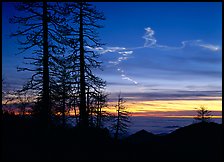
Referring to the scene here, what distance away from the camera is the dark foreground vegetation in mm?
11492

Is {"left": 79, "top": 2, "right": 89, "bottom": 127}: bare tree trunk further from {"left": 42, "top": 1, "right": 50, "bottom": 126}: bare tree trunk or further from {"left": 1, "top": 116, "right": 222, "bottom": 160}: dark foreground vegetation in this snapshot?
{"left": 42, "top": 1, "right": 50, "bottom": 126}: bare tree trunk

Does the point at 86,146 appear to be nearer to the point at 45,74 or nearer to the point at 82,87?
the point at 45,74

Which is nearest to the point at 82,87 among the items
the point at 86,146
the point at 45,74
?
the point at 45,74

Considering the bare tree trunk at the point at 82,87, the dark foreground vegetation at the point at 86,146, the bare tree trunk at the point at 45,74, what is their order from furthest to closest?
the bare tree trunk at the point at 82,87
the bare tree trunk at the point at 45,74
the dark foreground vegetation at the point at 86,146

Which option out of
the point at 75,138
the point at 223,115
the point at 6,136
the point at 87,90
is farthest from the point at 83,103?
the point at 223,115

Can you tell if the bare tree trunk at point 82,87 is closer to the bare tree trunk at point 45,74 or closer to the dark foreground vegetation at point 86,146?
the dark foreground vegetation at point 86,146

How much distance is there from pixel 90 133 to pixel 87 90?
4.51 metres

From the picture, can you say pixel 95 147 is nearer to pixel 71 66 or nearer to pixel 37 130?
pixel 37 130

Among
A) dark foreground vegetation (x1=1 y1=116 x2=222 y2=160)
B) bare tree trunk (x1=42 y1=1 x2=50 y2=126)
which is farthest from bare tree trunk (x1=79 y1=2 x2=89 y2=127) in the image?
bare tree trunk (x1=42 y1=1 x2=50 y2=126)

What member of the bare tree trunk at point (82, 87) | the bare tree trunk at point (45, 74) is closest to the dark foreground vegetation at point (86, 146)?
the bare tree trunk at point (45, 74)

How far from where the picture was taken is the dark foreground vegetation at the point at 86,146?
11.5m

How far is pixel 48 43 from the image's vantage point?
17.2 metres

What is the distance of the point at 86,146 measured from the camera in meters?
14.3

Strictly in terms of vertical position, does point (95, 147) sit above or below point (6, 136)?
→ below
